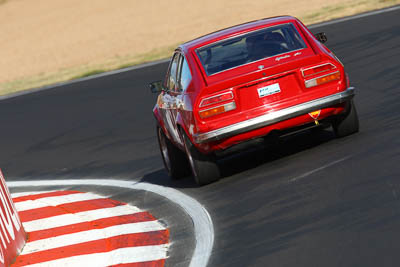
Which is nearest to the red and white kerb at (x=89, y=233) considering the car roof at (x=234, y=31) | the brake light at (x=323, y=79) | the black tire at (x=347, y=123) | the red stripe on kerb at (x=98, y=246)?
the red stripe on kerb at (x=98, y=246)

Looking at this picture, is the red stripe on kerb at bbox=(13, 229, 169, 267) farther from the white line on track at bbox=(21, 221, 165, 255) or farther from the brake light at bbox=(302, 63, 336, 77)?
the brake light at bbox=(302, 63, 336, 77)

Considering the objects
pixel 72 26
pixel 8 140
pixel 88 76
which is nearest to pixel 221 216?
pixel 8 140

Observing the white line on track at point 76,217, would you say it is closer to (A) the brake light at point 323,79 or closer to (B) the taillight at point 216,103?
(B) the taillight at point 216,103

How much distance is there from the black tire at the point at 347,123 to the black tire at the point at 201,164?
144cm

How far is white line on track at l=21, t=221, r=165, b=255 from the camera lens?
8297 millimetres

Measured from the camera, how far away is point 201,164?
947 cm

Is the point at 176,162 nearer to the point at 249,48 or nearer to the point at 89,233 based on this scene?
the point at 249,48

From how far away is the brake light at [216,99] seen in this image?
9.01 meters

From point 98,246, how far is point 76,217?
1.58 meters

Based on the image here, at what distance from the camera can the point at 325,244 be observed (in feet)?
20.3

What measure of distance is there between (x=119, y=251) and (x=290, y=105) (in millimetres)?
2500

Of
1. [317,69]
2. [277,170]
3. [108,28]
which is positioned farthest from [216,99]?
[108,28]

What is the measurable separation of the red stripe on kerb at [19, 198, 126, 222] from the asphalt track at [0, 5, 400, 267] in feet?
0.99

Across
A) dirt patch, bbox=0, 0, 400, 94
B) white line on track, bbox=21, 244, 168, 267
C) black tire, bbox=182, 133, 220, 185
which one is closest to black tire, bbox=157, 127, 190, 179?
black tire, bbox=182, 133, 220, 185
